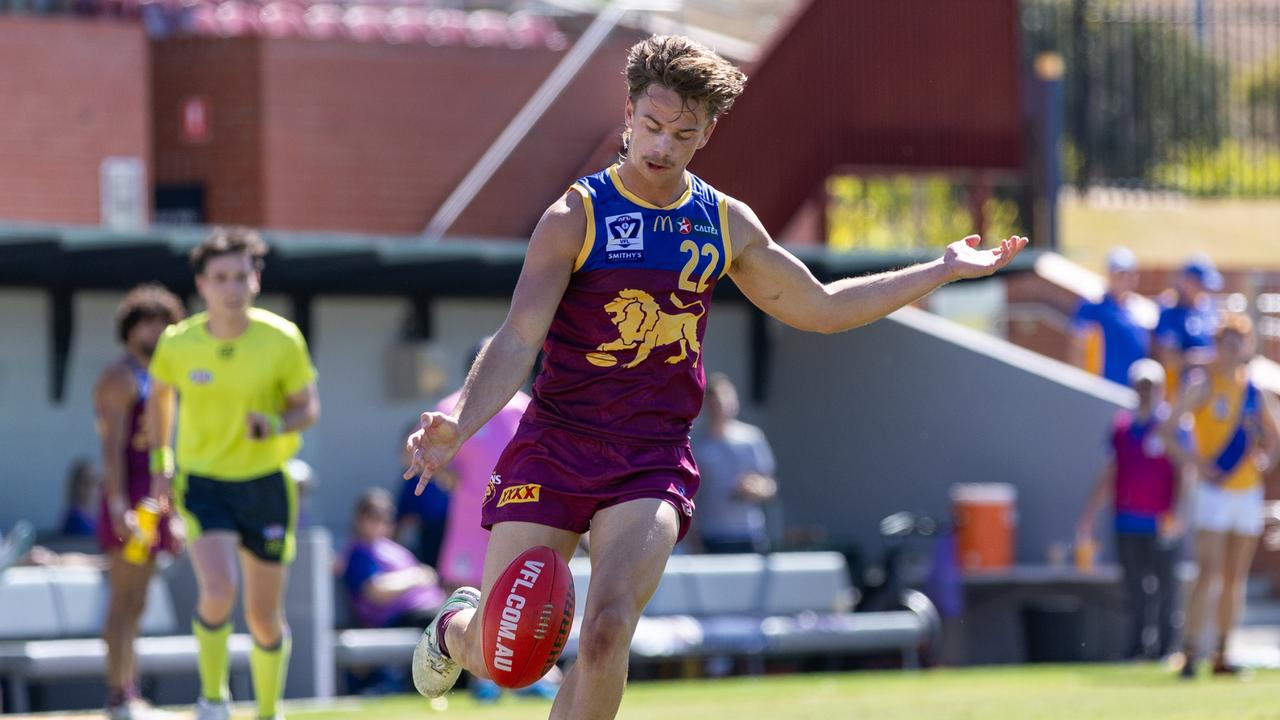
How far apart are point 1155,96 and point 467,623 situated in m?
19.6

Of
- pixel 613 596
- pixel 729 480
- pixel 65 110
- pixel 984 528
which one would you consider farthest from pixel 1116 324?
pixel 613 596

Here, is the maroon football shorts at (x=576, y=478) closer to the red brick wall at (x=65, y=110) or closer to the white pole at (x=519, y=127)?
the white pole at (x=519, y=127)

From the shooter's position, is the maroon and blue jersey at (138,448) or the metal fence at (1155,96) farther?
the metal fence at (1155,96)

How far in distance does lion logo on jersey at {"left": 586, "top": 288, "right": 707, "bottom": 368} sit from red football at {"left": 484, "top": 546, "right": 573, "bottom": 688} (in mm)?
569

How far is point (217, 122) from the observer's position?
18938 mm

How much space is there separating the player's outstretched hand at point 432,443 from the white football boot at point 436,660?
1.12m

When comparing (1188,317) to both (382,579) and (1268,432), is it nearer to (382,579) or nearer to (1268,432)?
(1268,432)

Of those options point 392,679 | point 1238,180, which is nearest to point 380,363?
point 392,679

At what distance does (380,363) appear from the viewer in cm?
1706

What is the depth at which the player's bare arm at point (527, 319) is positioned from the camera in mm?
5770

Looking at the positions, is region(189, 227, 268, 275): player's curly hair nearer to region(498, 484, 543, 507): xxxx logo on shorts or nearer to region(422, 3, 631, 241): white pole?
region(498, 484, 543, 507): xxxx logo on shorts

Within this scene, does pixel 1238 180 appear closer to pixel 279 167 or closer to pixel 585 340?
pixel 279 167

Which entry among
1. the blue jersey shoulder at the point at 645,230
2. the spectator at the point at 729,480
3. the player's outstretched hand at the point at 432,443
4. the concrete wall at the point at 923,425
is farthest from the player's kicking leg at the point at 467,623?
the concrete wall at the point at 923,425

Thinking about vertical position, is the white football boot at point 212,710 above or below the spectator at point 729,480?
below
